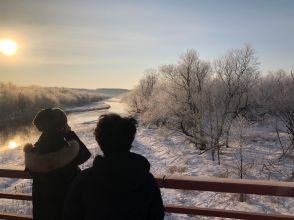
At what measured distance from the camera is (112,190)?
7.75 ft

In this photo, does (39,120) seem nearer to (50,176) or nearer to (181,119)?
(50,176)

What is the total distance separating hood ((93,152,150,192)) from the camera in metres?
2.36

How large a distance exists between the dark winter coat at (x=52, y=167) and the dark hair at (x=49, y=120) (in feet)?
0.16

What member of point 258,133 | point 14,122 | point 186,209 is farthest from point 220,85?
point 186,209

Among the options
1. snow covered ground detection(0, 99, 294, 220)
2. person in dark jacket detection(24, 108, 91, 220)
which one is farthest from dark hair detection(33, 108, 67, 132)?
snow covered ground detection(0, 99, 294, 220)

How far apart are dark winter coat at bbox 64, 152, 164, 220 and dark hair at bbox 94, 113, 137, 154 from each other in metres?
0.05

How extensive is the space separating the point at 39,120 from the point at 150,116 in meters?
38.2

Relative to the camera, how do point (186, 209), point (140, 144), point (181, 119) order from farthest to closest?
point (181, 119) < point (140, 144) < point (186, 209)

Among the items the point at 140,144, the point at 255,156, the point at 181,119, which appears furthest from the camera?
the point at 181,119

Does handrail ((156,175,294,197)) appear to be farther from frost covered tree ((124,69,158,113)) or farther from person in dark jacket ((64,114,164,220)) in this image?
frost covered tree ((124,69,158,113))

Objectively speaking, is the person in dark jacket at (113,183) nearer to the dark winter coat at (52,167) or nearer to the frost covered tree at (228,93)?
the dark winter coat at (52,167)

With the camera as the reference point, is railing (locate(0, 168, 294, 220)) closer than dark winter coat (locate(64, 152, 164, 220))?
No

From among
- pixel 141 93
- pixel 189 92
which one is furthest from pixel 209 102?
pixel 141 93

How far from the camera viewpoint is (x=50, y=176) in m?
3.16
